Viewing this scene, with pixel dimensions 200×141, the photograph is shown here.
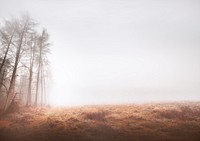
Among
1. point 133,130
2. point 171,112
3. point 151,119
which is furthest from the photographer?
point 171,112

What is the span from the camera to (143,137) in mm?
11016

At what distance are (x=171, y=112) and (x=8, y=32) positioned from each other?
21.2m

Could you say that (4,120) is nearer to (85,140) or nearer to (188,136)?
(85,140)

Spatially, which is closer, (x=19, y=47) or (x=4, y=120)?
(x=4, y=120)

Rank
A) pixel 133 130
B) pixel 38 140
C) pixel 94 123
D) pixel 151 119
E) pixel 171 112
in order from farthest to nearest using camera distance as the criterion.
Answer: pixel 171 112 < pixel 151 119 < pixel 94 123 < pixel 133 130 < pixel 38 140

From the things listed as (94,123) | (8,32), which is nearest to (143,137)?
(94,123)

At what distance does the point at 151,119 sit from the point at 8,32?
1934 centimetres

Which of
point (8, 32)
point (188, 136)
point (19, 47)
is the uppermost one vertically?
point (8, 32)

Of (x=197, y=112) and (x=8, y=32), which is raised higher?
(x=8, y=32)

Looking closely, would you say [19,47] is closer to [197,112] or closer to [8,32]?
[8,32]

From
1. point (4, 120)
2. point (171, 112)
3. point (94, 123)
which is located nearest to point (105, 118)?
point (94, 123)

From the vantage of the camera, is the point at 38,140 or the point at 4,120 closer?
the point at 38,140

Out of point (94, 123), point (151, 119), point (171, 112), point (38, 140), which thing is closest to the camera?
point (38, 140)

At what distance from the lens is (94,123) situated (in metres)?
14.6
